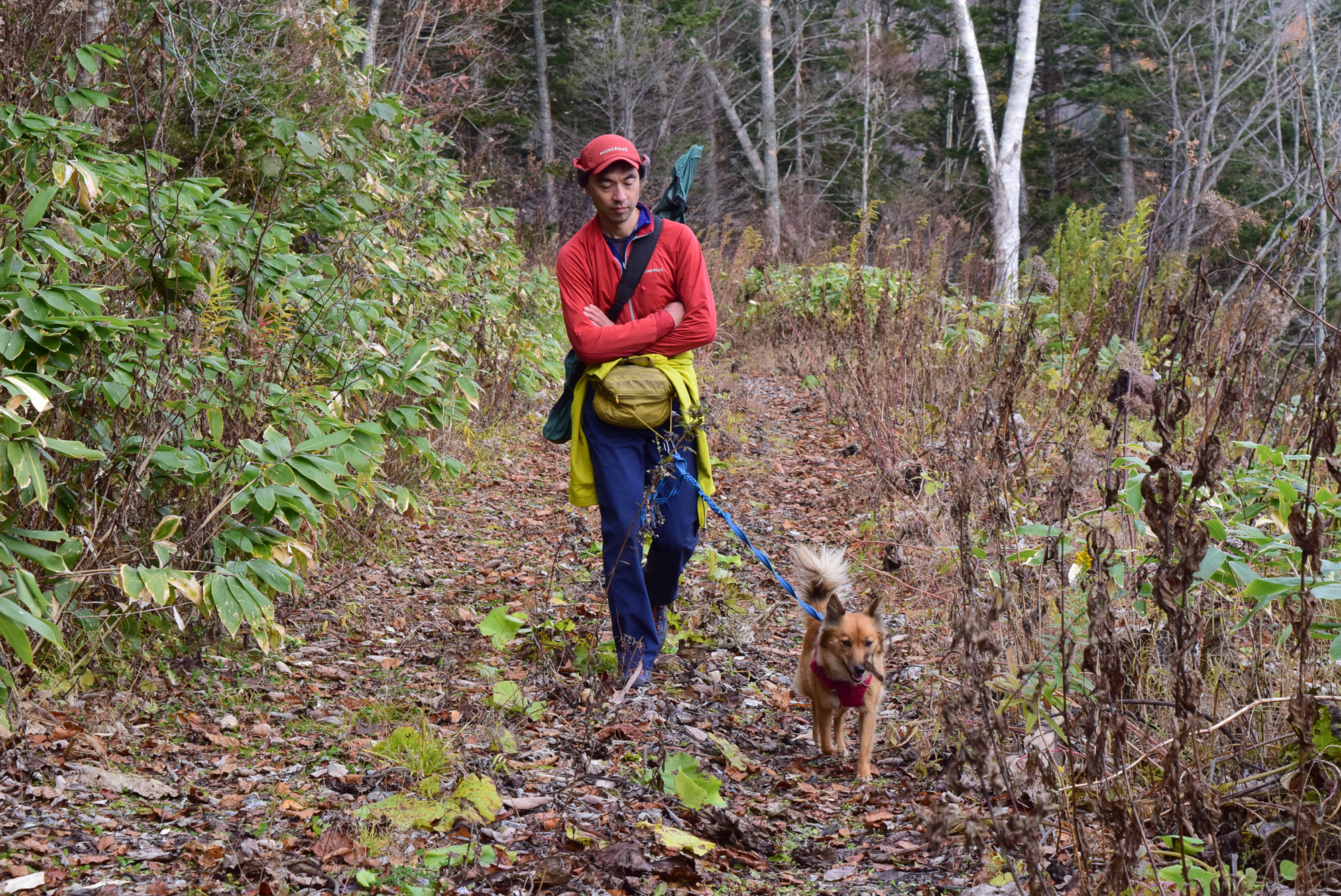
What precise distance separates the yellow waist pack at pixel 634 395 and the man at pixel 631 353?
1.9 inches

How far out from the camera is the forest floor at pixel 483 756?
2.72 m

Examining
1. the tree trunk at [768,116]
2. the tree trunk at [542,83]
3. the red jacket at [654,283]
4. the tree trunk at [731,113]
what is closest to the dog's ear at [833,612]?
the red jacket at [654,283]

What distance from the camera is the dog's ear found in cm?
Result: 402

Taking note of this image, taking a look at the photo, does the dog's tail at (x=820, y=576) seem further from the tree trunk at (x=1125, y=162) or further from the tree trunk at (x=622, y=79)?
the tree trunk at (x=1125, y=162)

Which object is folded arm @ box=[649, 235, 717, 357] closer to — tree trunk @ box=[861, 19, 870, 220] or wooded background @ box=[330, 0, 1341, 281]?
tree trunk @ box=[861, 19, 870, 220]

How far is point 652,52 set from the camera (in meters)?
22.6

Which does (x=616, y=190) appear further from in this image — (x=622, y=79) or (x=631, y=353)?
(x=622, y=79)

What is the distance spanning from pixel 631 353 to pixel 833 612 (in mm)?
1376

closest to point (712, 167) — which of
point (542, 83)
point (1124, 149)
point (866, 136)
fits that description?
point (542, 83)

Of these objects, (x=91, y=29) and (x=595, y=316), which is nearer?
(x=595, y=316)

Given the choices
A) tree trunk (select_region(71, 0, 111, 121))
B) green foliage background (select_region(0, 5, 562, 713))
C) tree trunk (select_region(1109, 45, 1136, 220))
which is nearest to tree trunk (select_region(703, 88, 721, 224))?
tree trunk (select_region(1109, 45, 1136, 220))

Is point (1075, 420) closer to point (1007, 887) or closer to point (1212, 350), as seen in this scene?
point (1212, 350)

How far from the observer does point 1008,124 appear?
13.2 metres

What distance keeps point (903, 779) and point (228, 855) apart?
2327 millimetres
